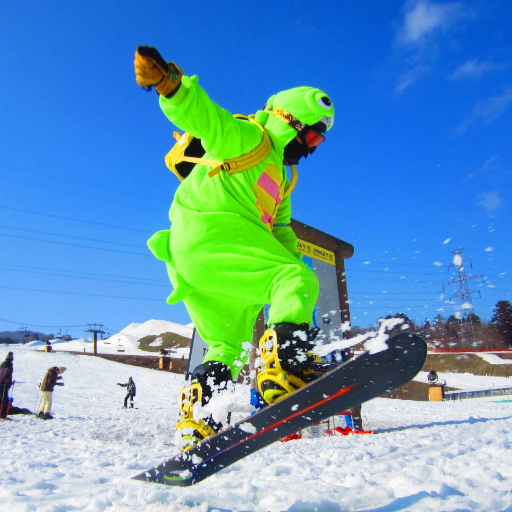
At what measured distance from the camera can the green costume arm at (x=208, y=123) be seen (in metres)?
1.81

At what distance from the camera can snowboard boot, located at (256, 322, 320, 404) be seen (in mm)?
1716

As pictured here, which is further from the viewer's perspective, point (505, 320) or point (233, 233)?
point (505, 320)

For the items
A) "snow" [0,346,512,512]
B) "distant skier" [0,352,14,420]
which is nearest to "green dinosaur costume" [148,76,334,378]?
"snow" [0,346,512,512]

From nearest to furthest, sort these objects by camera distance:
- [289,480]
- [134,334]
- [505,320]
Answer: [289,480] < [505,320] < [134,334]

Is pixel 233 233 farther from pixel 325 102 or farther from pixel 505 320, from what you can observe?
pixel 505 320

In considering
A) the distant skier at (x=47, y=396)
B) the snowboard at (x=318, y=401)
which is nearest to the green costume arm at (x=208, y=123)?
the snowboard at (x=318, y=401)

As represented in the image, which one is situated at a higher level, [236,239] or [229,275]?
[236,239]

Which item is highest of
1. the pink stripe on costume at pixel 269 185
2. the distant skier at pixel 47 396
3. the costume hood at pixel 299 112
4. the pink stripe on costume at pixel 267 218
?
the costume hood at pixel 299 112

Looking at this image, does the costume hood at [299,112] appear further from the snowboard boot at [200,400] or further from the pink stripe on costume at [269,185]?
the snowboard boot at [200,400]

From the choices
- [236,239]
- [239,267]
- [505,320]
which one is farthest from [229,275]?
[505,320]

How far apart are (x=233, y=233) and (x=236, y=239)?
0.04m

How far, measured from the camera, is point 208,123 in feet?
6.26

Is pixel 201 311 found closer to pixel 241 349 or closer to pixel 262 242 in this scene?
pixel 241 349

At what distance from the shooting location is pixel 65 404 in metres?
11.9
